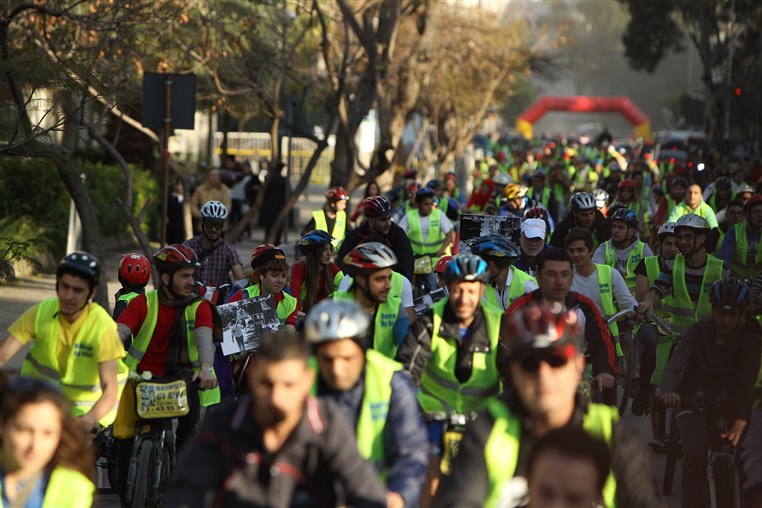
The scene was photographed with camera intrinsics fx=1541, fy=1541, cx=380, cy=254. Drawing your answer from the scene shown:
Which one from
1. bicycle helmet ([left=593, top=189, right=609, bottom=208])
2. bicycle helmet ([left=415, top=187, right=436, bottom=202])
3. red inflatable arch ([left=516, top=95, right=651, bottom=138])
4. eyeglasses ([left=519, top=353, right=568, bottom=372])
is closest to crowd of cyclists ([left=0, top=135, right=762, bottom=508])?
eyeglasses ([left=519, top=353, right=568, bottom=372])

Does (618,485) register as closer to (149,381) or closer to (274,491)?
(274,491)

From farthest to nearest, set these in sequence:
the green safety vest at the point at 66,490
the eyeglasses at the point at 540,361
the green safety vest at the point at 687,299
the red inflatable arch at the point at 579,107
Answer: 1. the red inflatable arch at the point at 579,107
2. the green safety vest at the point at 687,299
3. the green safety vest at the point at 66,490
4. the eyeglasses at the point at 540,361

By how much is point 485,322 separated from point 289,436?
2.65 m

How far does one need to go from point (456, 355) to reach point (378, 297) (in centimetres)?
97

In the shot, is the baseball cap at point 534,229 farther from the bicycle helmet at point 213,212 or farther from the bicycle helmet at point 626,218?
the bicycle helmet at point 213,212

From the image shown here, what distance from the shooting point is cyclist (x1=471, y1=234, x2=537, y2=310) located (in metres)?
10.2

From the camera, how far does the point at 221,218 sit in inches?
484

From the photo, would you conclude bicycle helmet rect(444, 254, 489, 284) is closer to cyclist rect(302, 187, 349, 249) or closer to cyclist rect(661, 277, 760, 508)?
cyclist rect(661, 277, 760, 508)

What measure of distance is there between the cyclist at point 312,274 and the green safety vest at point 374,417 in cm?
538

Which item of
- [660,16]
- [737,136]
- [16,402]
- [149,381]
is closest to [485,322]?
[149,381]

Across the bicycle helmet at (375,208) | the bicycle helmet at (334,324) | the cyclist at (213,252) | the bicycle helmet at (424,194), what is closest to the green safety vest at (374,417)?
the bicycle helmet at (334,324)

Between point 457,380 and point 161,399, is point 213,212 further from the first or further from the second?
point 457,380

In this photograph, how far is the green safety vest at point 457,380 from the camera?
23.8ft

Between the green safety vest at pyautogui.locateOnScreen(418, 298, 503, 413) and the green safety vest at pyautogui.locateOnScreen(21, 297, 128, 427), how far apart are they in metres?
1.57
